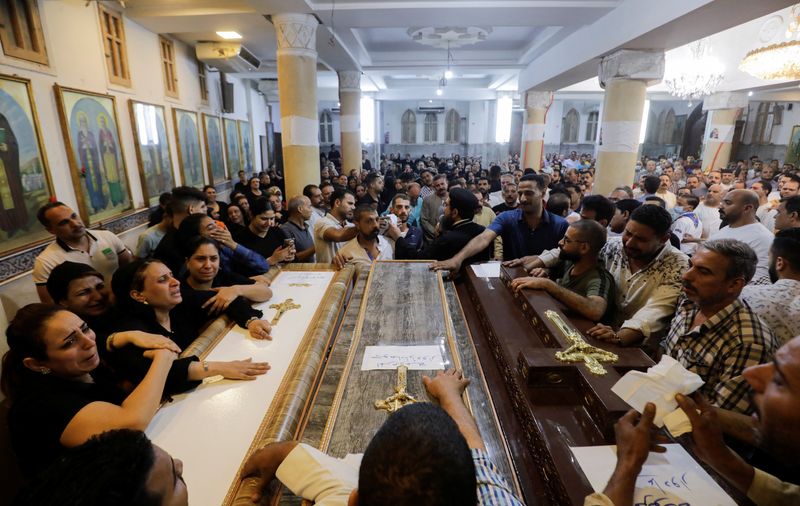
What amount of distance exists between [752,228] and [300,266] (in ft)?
13.8

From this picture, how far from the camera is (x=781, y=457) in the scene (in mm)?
1125

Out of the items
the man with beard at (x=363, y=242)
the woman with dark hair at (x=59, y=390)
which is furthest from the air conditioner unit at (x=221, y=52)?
the woman with dark hair at (x=59, y=390)

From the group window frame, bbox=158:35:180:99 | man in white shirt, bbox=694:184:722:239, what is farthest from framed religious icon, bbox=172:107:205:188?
man in white shirt, bbox=694:184:722:239

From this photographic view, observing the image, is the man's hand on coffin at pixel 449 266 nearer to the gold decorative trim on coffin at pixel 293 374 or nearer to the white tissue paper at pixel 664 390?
the gold decorative trim on coffin at pixel 293 374

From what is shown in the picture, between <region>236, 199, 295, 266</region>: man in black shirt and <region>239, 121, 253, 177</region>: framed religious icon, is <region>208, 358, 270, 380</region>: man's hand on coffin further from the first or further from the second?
<region>239, 121, 253, 177</region>: framed religious icon

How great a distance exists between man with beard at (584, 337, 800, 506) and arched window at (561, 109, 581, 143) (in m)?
25.3

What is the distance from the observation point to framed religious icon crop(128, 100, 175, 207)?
6062 mm

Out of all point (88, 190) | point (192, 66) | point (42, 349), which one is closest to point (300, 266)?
point (42, 349)

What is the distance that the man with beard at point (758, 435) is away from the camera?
1.09 metres

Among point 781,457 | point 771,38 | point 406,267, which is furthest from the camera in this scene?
point 771,38

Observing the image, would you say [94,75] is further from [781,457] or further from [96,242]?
[781,457]

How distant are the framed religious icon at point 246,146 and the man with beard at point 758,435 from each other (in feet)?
37.2

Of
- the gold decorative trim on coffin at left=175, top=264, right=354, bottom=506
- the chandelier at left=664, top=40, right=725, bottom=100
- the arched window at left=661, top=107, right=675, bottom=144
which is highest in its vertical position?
the chandelier at left=664, top=40, right=725, bottom=100

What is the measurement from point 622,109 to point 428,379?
607 centimetres
